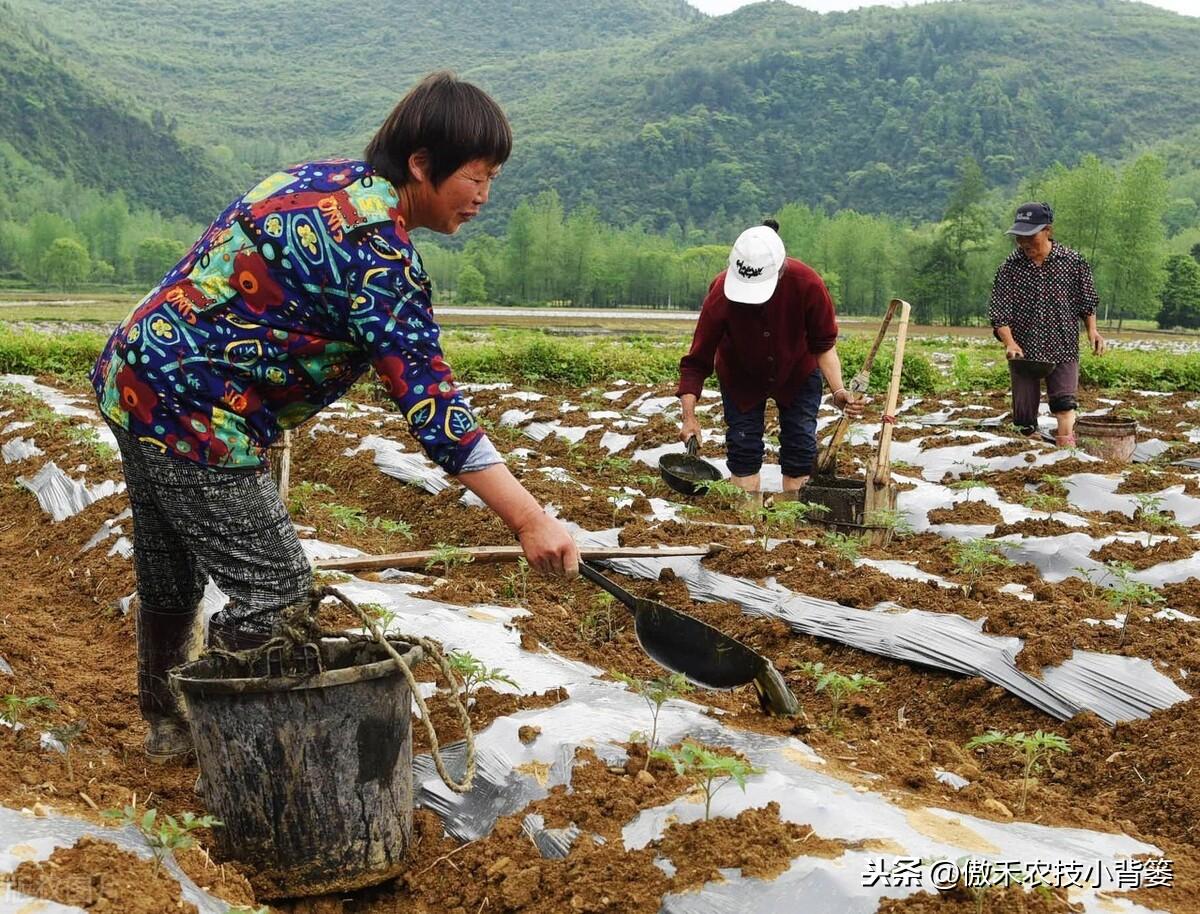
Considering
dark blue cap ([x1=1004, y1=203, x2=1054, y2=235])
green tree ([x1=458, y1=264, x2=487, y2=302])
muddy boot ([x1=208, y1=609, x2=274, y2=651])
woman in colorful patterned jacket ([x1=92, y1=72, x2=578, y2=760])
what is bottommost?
green tree ([x1=458, y1=264, x2=487, y2=302])

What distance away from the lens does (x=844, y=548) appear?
4.09 meters

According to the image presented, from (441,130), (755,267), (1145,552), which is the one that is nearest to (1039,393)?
(1145,552)

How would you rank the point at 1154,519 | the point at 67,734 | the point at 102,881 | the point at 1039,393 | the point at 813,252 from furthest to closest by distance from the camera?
the point at 813,252 → the point at 1039,393 → the point at 1154,519 → the point at 67,734 → the point at 102,881

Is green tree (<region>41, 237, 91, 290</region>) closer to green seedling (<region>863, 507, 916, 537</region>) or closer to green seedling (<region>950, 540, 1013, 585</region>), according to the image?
green seedling (<region>863, 507, 916, 537</region>)

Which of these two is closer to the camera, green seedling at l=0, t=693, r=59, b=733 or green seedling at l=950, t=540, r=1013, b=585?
green seedling at l=0, t=693, r=59, b=733

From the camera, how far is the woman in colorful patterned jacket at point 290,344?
204cm

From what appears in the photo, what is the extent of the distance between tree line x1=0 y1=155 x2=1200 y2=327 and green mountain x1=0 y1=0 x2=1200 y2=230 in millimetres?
15088

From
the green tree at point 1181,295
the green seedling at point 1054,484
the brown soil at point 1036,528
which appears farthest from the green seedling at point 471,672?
the green tree at point 1181,295

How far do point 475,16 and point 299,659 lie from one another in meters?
202

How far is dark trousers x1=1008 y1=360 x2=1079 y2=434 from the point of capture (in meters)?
7.16

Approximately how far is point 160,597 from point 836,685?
5.40 ft

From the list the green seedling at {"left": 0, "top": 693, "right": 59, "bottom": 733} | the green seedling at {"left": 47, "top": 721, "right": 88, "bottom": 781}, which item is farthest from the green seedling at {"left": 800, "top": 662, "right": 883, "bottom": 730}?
the green seedling at {"left": 0, "top": 693, "right": 59, "bottom": 733}

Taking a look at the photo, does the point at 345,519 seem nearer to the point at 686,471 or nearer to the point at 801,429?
the point at 686,471

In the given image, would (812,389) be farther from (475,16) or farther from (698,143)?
(475,16)
